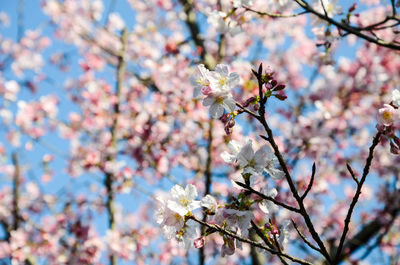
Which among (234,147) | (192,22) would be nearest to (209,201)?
(234,147)

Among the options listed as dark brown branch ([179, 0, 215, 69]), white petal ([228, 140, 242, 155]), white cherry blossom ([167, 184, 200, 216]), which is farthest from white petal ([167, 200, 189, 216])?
dark brown branch ([179, 0, 215, 69])

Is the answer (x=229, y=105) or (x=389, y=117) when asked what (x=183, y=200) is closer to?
(x=229, y=105)

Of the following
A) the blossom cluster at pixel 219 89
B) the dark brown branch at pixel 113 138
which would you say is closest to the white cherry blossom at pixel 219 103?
the blossom cluster at pixel 219 89

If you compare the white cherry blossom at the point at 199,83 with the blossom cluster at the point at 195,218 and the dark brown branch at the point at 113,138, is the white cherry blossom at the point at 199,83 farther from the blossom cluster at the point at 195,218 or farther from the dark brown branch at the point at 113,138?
the dark brown branch at the point at 113,138

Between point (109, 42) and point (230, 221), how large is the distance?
24.5ft

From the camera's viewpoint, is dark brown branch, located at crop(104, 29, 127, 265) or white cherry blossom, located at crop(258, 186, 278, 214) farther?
dark brown branch, located at crop(104, 29, 127, 265)

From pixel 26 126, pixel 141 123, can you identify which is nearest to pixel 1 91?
pixel 26 126

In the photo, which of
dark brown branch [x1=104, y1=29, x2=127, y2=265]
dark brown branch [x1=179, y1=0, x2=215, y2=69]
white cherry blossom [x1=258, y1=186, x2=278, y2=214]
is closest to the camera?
white cherry blossom [x1=258, y1=186, x2=278, y2=214]

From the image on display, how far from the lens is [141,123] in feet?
17.2

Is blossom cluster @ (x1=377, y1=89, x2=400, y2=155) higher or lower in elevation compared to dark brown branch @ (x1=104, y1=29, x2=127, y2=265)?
lower

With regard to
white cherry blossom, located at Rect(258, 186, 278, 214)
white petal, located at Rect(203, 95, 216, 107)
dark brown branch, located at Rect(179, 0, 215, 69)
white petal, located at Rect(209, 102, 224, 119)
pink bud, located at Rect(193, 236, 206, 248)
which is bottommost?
pink bud, located at Rect(193, 236, 206, 248)

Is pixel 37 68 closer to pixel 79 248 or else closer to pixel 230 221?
pixel 79 248

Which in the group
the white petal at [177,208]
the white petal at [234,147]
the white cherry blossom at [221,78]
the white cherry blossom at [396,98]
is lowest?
the white petal at [177,208]

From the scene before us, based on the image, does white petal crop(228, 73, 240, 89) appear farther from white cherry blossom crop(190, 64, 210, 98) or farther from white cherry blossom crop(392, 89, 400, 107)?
white cherry blossom crop(392, 89, 400, 107)
